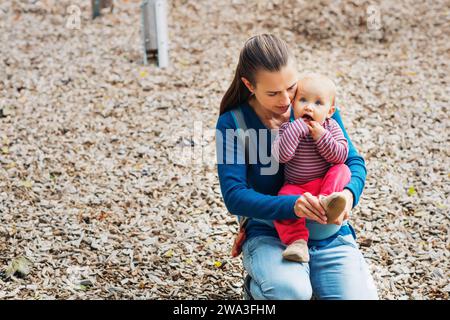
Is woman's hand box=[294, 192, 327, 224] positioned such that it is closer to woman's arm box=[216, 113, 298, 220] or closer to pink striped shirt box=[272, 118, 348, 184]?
woman's arm box=[216, 113, 298, 220]

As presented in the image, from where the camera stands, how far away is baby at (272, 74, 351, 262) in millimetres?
2801

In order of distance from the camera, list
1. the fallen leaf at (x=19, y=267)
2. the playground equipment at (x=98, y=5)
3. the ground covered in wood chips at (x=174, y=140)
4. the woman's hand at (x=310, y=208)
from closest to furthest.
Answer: the woman's hand at (x=310, y=208) < the fallen leaf at (x=19, y=267) < the ground covered in wood chips at (x=174, y=140) < the playground equipment at (x=98, y=5)

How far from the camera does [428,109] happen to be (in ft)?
17.8

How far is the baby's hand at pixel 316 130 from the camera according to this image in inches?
110

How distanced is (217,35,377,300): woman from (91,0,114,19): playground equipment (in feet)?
14.6

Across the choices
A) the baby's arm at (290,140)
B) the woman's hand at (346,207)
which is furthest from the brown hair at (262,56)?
the woman's hand at (346,207)

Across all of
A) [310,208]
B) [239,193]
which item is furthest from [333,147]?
[239,193]

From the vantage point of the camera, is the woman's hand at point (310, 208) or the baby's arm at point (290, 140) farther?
the baby's arm at point (290, 140)

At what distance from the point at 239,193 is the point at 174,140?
2.32 metres

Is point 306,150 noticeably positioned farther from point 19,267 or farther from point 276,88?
point 19,267

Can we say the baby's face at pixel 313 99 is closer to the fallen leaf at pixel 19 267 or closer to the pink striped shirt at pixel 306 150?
the pink striped shirt at pixel 306 150

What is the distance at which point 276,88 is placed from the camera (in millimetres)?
2789
